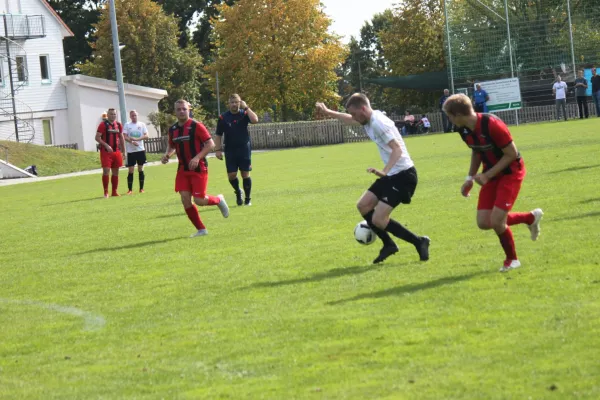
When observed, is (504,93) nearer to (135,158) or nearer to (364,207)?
(135,158)

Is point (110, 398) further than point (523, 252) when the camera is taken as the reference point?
No

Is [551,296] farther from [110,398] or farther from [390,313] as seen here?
[110,398]

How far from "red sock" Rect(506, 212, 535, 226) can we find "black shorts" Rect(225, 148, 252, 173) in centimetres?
972

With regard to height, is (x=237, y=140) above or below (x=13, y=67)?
below

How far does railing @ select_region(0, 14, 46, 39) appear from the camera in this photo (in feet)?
201

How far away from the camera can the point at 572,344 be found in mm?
6203

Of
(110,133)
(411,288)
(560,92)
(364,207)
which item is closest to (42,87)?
(560,92)

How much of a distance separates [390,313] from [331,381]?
180 centimetres

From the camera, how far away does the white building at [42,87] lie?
60.9 metres

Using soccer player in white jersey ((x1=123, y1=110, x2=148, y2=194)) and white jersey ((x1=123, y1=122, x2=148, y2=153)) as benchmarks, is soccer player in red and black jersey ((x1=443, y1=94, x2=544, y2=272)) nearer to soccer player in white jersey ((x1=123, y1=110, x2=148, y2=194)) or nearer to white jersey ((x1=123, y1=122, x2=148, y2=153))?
soccer player in white jersey ((x1=123, y1=110, x2=148, y2=194))

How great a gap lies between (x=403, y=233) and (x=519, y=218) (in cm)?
117

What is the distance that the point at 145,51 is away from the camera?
236 ft

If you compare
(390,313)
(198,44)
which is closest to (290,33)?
(198,44)

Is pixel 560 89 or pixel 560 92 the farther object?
pixel 560 92
